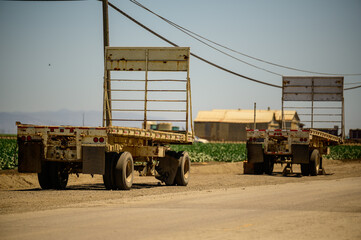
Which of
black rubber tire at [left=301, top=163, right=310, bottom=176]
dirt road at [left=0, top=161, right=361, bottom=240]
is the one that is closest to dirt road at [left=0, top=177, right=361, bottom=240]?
dirt road at [left=0, top=161, right=361, bottom=240]

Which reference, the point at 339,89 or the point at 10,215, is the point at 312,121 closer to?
the point at 339,89

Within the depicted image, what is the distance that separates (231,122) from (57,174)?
281 ft

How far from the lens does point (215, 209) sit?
12.3m

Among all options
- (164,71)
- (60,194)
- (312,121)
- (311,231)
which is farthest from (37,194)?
(312,121)

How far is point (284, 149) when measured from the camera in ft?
84.4

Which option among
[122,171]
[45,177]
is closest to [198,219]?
[122,171]

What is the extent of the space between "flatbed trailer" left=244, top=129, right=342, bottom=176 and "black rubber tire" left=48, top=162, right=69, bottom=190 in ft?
35.1

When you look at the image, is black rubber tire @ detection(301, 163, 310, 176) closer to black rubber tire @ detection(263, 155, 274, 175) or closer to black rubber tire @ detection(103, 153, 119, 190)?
black rubber tire @ detection(263, 155, 274, 175)

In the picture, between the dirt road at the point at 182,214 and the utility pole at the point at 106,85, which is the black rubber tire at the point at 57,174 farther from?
the utility pole at the point at 106,85

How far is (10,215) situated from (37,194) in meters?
4.42

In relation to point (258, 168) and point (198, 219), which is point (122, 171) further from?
point (258, 168)

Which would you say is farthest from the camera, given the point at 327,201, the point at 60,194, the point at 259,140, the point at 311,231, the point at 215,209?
the point at 259,140

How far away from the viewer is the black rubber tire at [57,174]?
→ 16953 mm

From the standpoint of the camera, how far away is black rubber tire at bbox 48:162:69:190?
1695 cm
